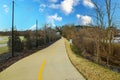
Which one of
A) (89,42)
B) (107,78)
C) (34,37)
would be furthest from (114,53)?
(107,78)

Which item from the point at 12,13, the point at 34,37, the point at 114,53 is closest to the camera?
the point at 12,13

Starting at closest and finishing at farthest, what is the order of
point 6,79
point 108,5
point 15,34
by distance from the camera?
point 6,79
point 108,5
point 15,34

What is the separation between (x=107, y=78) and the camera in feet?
34.2

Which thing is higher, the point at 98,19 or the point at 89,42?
the point at 98,19

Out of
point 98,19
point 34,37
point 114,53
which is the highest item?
point 98,19

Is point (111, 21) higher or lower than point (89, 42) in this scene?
higher

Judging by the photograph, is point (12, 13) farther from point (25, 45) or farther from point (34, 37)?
point (34, 37)

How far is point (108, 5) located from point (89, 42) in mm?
22305

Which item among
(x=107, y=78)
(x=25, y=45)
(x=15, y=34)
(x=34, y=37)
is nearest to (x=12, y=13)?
(x=15, y=34)

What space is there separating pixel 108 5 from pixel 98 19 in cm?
404

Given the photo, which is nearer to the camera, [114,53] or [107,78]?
[107,78]

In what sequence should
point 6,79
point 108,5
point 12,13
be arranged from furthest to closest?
point 12,13, point 108,5, point 6,79

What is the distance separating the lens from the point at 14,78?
34.8ft

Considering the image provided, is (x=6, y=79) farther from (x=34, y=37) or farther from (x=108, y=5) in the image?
(x=34, y=37)
